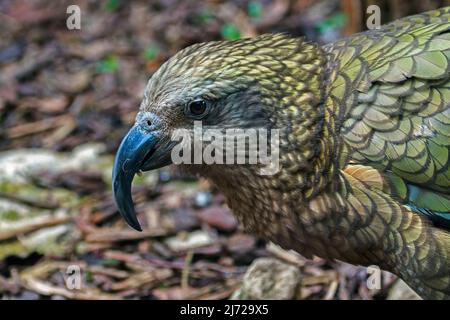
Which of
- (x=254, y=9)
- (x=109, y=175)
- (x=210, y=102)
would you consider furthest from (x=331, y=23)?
(x=210, y=102)

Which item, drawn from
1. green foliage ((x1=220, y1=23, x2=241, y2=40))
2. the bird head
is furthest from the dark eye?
green foliage ((x1=220, y1=23, x2=241, y2=40))

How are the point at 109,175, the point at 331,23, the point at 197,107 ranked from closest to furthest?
1. the point at 197,107
2. the point at 109,175
3. the point at 331,23

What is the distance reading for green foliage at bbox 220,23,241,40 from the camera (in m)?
6.83

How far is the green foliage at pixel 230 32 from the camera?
22.4 feet

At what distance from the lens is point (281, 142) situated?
3559mm

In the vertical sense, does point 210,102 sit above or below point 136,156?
above

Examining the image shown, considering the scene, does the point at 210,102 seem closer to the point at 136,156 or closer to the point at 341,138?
the point at 136,156

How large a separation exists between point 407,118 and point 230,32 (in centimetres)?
360

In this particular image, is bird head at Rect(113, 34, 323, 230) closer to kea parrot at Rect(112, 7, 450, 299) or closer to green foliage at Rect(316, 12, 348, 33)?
kea parrot at Rect(112, 7, 450, 299)

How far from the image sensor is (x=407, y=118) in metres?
3.49

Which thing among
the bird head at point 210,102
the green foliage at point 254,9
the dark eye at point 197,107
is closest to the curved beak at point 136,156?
the bird head at point 210,102

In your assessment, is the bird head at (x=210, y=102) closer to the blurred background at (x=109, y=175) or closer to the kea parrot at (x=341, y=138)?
the kea parrot at (x=341, y=138)
